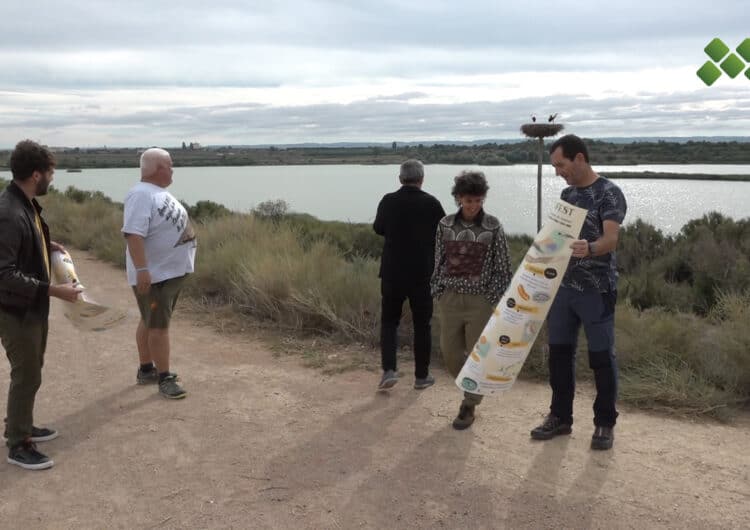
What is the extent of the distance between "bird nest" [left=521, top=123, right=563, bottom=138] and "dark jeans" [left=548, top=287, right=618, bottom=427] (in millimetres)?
11149

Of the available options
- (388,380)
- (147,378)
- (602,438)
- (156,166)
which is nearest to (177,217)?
(156,166)

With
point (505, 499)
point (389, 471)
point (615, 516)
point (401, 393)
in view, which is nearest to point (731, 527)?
point (615, 516)

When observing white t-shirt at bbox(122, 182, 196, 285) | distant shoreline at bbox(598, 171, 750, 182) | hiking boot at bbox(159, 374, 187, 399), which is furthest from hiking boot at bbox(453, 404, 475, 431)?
distant shoreline at bbox(598, 171, 750, 182)

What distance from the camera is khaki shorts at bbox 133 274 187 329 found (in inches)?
200

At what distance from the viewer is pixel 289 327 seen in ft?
24.1

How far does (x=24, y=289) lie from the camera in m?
3.80

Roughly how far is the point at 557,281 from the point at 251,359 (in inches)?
129

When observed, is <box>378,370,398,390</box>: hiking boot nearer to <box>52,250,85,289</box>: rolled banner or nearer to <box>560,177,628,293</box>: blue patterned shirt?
<box>560,177,628,293</box>: blue patterned shirt

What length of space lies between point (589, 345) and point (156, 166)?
3.18 metres

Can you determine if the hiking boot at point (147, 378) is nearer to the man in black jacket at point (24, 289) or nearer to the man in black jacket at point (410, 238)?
the man in black jacket at point (24, 289)

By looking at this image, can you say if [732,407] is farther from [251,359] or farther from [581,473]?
[251,359]

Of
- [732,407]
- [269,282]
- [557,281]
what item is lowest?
[732,407]

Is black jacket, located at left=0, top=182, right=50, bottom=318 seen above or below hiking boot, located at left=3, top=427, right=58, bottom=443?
above

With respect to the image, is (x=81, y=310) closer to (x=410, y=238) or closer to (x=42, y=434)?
(x=42, y=434)
